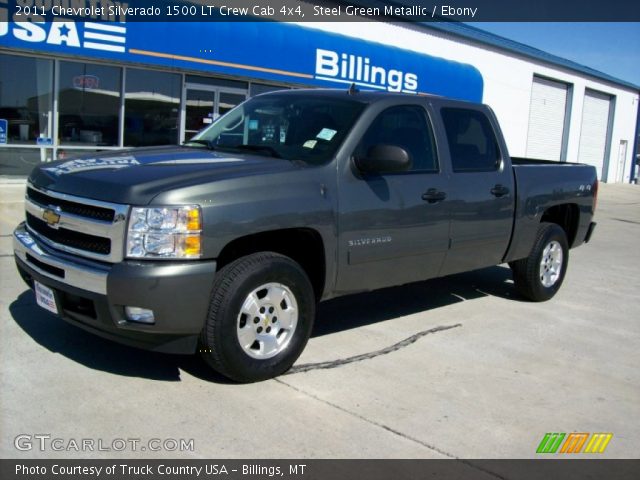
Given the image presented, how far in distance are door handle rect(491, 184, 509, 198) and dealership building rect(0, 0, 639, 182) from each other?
373 inches

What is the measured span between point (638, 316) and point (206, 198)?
5158 mm

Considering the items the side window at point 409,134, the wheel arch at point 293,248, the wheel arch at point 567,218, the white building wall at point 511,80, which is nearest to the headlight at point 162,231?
the wheel arch at point 293,248

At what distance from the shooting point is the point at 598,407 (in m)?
4.48

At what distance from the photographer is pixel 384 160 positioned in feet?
15.4

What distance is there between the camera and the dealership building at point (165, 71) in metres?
12.9

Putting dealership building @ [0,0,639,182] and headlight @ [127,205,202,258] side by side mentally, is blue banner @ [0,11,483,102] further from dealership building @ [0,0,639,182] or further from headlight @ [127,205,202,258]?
headlight @ [127,205,202,258]

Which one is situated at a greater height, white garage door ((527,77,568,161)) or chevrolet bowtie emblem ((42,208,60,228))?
white garage door ((527,77,568,161))

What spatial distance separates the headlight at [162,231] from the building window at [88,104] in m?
11.2

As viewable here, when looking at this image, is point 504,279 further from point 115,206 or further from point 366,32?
point 366,32

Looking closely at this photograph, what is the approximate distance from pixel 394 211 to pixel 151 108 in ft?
38.3

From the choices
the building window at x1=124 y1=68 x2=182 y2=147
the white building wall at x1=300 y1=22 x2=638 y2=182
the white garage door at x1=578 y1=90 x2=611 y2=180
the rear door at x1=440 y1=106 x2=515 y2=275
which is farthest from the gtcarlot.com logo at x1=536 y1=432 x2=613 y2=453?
the white garage door at x1=578 y1=90 x2=611 y2=180

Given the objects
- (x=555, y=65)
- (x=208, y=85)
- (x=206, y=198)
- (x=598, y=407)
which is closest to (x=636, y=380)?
(x=598, y=407)

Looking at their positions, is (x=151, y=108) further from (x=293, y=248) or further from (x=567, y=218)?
(x=293, y=248)

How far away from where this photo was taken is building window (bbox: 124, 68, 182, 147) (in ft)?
48.9
